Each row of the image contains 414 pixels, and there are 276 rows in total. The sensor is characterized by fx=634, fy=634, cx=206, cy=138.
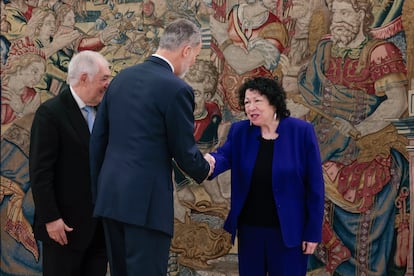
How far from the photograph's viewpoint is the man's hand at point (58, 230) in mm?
3768

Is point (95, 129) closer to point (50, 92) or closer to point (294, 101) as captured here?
point (294, 101)

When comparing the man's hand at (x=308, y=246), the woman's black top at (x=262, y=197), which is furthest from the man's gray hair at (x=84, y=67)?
the man's hand at (x=308, y=246)

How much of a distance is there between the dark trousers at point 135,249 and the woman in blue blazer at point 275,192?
74 cm

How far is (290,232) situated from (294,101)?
1.67 m

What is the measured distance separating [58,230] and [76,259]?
0.23 metres

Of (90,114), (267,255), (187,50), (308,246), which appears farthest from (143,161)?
(308,246)

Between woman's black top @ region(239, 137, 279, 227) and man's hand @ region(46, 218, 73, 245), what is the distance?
3.58 ft

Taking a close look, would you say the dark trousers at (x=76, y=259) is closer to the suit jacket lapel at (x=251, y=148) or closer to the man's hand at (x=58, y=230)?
the man's hand at (x=58, y=230)

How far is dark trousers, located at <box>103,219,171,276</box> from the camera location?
3304 mm

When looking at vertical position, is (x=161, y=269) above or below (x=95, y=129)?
below

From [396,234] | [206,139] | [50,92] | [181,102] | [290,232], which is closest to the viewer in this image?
[181,102]

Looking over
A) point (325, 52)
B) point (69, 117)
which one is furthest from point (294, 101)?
point (69, 117)

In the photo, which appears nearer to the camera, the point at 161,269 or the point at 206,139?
the point at 161,269

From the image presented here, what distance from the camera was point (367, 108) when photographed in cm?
503
